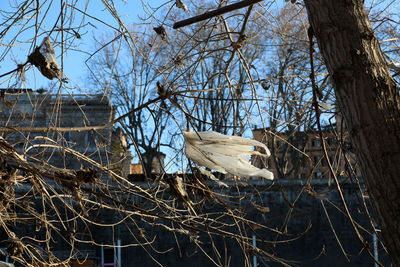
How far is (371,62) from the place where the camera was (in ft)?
3.50

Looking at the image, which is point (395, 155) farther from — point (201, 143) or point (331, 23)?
point (201, 143)

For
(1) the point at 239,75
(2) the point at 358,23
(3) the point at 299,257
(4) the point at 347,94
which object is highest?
(1) the point at 239,75

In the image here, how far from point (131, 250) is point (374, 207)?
1387 cm

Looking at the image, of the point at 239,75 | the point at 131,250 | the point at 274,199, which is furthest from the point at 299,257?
the point at 239,75

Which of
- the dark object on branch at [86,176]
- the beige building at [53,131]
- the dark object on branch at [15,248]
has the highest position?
the beige building at [53,131]

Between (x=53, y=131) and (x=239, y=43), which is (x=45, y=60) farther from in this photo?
(x=239, y=43)

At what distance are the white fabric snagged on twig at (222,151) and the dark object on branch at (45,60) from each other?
1.74 ft

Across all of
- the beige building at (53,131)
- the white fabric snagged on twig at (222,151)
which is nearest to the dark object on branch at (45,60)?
the beige building at (53,131)

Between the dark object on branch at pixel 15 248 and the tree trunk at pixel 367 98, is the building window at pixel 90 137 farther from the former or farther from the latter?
the tree trunk at pixel 367 98

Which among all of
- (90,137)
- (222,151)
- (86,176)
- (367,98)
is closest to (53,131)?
(86,176)

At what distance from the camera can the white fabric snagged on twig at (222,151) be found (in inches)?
67.7

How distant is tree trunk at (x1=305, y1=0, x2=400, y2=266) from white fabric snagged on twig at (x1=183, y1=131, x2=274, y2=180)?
0.65 m

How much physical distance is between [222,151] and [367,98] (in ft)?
2.56

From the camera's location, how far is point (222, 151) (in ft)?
5.78
